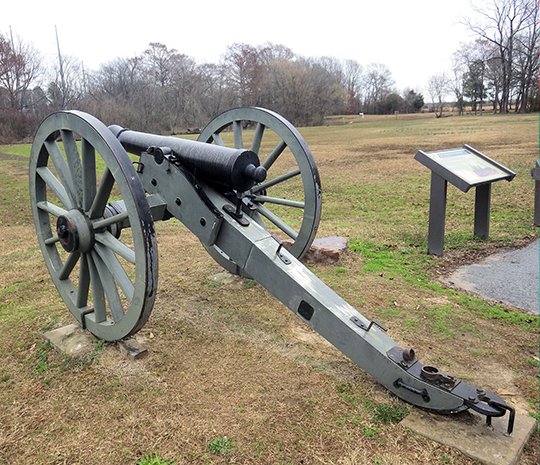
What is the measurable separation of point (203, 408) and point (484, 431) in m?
1.41

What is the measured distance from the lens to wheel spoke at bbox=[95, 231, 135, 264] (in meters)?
2.89

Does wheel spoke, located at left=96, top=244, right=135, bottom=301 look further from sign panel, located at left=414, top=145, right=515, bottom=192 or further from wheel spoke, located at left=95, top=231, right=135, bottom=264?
sign panel, located at left=414, top=145, right=515, bottom=192

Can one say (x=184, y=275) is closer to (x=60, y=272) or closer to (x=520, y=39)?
(x=60, y=272)

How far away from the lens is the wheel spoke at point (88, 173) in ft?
9.93

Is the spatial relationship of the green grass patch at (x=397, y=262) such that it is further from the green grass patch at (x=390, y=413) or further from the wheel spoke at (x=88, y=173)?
the wheel spoke at (x=88, y=173)

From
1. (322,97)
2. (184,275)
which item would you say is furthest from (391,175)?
(322,97)

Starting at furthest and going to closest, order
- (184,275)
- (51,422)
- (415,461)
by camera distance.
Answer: (184,275), (51,422), (415,461)

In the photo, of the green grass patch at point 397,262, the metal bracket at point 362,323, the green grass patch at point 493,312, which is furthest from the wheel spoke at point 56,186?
the green grass patch at point 493,312

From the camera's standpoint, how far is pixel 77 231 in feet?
10.2

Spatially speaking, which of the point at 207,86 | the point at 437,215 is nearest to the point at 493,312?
the point at 437,215

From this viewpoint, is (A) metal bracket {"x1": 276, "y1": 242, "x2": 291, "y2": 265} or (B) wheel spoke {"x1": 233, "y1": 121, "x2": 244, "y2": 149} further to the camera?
(B) wheel spoke {"x1": 233, "y1": 121, "x2": 244, "y2": 149}

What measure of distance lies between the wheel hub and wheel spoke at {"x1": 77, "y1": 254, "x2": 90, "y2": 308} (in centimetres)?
12

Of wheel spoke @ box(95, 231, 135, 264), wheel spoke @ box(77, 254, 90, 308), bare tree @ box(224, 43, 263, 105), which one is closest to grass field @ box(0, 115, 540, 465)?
wheel spoke @ box(77, 254, 90, 308)

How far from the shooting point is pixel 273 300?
4.27 meters
